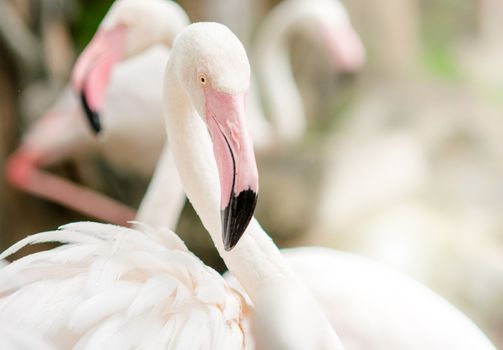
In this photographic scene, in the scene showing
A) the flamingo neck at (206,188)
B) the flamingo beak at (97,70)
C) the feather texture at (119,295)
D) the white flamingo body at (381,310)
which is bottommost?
the white flamingo body at (381,310)

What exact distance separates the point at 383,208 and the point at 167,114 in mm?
1949

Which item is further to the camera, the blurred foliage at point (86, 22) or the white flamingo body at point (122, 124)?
the blurred foliage at point (86, 22)

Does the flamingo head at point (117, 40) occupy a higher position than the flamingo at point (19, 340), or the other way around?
the flamingo head at point (117, 40)

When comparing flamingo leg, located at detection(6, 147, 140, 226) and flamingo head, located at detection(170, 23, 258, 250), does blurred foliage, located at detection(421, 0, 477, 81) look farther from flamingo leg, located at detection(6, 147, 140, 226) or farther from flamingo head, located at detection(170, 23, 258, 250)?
flamingo head, located at detection(170, 23, 258, 250)

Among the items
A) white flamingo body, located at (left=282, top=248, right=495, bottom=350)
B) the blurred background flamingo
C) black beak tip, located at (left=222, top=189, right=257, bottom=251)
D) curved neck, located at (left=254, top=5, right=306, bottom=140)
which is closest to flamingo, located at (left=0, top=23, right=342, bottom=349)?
black beak tip, located at (left=222, top=189, right=257, bottom=251)

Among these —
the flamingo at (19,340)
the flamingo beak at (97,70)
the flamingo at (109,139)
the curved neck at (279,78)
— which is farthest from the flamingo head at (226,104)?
the curved neck at (279,78)

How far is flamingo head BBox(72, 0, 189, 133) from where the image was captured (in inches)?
60.6

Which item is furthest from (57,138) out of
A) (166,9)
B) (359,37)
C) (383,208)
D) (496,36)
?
(496,36)

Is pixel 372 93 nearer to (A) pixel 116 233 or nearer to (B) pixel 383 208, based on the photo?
(B) pixel 383 208

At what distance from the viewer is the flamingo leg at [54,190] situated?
9.96 ft

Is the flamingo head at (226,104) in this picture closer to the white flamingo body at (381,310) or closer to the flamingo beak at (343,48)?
the white flamingo body at (381,310)

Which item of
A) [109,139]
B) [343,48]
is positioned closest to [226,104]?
[109,139]

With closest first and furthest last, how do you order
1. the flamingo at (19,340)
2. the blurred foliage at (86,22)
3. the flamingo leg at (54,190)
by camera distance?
the flamingo at (19,340) → the flamingo leg at (54,190) → the blurred foliage at (86,22)

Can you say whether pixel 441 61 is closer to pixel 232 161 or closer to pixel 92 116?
pixel 92 116
